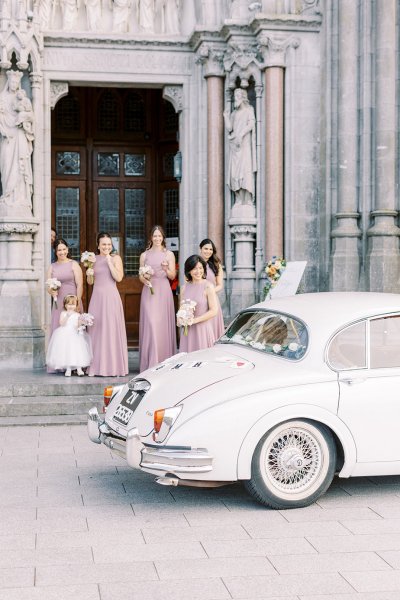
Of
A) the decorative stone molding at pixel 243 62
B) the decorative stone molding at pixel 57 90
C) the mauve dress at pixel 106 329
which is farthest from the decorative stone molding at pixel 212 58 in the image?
the mauve dress at pixel 106 329

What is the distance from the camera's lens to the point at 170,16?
14711 millimetres

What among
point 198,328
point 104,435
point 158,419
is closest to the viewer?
point 158,419

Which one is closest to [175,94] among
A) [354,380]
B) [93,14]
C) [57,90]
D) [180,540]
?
[93,14]

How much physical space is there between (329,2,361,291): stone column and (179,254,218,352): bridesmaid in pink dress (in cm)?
281

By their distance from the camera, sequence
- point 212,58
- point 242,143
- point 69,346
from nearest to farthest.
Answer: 1. point 69,346
2. point 242,143
3. point 212,58

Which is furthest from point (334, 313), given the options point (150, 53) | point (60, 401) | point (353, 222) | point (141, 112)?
point (141, 112)

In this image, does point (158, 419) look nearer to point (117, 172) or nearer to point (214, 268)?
point (214, 268)

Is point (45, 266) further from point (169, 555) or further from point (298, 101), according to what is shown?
point (169, 555)

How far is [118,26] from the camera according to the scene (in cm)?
1444

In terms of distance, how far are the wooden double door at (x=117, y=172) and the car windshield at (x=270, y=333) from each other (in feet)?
28.0

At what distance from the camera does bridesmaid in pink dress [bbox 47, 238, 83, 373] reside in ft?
41.4

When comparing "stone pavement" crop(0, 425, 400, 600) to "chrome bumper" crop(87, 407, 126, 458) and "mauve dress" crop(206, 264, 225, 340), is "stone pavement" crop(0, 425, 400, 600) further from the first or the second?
"mauve dress" crop(206, 264, 225, 340)

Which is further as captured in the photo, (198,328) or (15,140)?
(15,140)

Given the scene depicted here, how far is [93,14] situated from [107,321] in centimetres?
518
